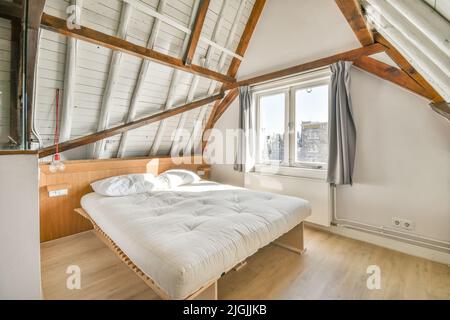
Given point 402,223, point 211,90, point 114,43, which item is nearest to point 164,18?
point 114,43

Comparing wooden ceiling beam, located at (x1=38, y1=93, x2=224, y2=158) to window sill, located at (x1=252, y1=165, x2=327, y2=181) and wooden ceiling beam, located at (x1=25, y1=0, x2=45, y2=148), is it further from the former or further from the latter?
window sill, located at (x1=252, y1=165, x2=327, y2=181)

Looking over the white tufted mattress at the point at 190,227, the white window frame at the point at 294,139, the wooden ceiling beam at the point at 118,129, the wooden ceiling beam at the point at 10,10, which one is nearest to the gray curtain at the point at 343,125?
the white window frame at the point at 294,139

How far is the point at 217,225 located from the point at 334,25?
2667 millimetres

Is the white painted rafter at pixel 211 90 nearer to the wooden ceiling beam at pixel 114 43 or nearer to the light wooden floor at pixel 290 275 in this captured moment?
the wooden ceiling beam at pixel 114 43

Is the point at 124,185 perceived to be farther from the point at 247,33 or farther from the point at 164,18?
the point at 247,33

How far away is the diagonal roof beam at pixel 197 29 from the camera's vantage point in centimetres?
251

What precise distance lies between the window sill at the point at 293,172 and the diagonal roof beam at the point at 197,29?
73.7 inches

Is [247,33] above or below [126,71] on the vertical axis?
above

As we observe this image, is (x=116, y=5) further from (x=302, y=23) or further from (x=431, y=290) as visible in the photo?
(x=431, y=290)

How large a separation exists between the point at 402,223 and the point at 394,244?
0.24 meters

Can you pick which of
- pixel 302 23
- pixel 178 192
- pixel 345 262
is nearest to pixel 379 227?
pixel 345 262

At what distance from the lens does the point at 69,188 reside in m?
2.65

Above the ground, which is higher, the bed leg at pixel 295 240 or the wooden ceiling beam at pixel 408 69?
the wooden ceiling beam at pixel 408 69

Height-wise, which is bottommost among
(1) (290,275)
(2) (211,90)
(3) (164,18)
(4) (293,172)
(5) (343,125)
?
(1) (290,275)
